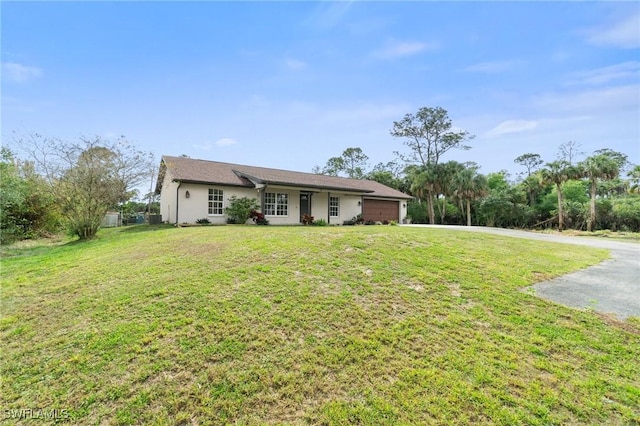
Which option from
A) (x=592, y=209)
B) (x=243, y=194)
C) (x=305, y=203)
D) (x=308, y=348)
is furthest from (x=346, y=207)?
(x=592, y=209)

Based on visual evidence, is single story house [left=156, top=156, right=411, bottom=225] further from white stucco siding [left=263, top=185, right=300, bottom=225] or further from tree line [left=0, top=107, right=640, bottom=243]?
tree line [left=0, top=107, right=640, bottom=243]

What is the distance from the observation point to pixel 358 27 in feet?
34.1

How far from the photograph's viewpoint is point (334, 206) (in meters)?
21.4

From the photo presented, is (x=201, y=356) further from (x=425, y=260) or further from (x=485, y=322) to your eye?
(x=425, y=260)

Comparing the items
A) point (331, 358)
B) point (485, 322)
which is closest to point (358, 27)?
point (485, 322)

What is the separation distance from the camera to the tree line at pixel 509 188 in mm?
24641

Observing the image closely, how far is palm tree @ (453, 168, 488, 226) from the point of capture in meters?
27.9

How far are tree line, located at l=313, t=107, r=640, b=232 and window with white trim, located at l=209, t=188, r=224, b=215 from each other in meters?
21.5

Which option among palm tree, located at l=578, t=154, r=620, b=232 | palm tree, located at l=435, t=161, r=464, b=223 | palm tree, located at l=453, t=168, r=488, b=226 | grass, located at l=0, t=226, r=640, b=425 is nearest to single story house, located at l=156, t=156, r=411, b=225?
grass, located at l=0, t=226, r=640, b=425

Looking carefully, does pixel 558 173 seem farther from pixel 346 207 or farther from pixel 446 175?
pixel 346 207

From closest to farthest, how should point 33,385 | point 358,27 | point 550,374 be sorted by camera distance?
point 33,385 → point 550,374 → point 358,27

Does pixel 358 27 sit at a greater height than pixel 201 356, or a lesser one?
greater

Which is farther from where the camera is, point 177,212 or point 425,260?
point 177,212

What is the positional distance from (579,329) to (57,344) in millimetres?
7088
